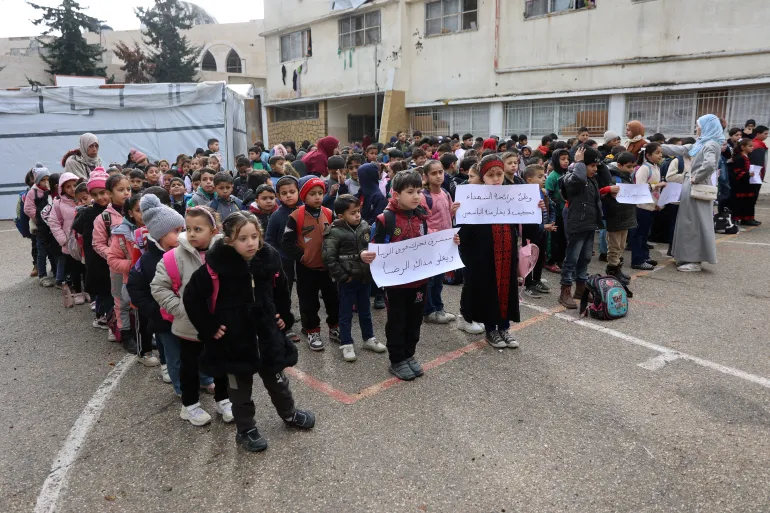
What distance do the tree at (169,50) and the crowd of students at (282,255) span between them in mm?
29793

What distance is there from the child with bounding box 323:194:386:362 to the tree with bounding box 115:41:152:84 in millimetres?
35138

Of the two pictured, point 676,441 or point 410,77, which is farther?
point 410,77

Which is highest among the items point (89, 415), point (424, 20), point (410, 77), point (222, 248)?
point (424, 20)

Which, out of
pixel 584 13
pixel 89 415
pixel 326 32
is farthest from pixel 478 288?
pixel 326 32

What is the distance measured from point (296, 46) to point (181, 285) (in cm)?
→ 2303

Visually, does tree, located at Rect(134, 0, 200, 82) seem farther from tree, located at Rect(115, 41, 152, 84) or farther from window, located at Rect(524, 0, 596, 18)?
window, located at Rect(524, 0, 596, 18)

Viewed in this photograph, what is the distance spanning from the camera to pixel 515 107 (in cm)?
1725

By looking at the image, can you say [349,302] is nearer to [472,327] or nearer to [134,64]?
[472,327]

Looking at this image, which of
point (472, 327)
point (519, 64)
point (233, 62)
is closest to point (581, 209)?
point (472, 327)

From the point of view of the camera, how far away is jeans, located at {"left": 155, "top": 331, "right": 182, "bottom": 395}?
3.73 meters

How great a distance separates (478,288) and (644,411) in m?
1.61

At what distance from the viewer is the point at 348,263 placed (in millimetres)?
4398

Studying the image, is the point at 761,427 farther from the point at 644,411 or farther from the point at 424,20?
the point at 424,20

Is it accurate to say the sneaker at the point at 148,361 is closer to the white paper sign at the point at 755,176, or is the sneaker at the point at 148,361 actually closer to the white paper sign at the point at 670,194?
the white paper sign at the point at 670,194
